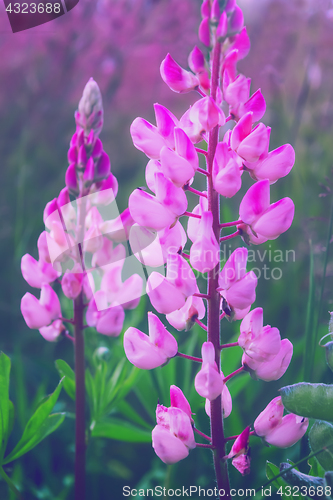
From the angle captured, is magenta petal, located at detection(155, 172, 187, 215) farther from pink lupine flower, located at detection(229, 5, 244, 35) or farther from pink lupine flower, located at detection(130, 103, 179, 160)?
pink lupine flower, located at detection(229, 5, 244, 35)

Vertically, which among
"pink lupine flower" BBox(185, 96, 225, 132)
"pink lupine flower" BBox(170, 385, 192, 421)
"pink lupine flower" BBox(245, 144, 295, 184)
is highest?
"pink lupine flower" BBox(185, 96, 225, 132)

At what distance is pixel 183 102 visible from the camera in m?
2.09

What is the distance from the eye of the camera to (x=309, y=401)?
1.54ft

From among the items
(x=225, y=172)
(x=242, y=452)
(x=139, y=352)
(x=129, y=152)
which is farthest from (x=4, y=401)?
(x=129, y=152)

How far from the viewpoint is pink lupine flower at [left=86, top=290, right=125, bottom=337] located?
2.37 feet

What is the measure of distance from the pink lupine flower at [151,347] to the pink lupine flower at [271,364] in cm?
10

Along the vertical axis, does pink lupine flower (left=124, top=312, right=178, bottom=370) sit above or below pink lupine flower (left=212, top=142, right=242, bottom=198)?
below

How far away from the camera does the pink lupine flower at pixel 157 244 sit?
55 centimetres

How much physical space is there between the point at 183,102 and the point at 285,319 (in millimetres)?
1340

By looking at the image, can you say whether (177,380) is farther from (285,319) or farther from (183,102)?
(183,102)

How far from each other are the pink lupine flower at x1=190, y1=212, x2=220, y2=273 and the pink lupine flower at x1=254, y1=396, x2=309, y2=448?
0.21 metres

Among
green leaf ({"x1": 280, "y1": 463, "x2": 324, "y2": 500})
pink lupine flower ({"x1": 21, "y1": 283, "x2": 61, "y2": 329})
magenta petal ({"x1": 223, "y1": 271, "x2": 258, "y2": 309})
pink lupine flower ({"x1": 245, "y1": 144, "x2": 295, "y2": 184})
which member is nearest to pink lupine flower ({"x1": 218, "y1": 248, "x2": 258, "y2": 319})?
magenta petal ({"x1": 223, "y1": 271, "x2": 258, "y2": 309})

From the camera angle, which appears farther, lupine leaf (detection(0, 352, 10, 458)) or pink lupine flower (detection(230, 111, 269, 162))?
lupine leaf (detection(0, 352, 10, 458))

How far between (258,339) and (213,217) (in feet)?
0.53
